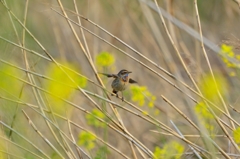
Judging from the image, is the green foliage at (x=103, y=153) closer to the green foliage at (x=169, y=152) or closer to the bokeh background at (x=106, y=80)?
the bokeh background at (x=106, y=80)

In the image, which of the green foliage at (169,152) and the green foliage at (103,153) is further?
the green foliage at (169,152)

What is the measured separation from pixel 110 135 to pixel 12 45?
2.02 m

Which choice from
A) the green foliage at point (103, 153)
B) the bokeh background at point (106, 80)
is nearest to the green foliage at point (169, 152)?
the bokeh background at point (106, 80)

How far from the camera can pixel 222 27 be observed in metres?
5.21

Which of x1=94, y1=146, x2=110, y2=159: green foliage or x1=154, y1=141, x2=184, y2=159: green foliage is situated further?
x1=154, y1=141, x2=184, y2=159: green foliage

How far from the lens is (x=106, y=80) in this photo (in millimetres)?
2922

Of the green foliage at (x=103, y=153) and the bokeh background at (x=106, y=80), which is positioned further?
the bokeh background at (x=106, y=80)

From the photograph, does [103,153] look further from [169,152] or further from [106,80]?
[106,80]

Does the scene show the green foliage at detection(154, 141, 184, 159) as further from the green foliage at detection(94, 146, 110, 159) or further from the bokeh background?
the green foliage at detection(94, 146, 110, 159)

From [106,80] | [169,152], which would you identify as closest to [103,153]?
[169,152]

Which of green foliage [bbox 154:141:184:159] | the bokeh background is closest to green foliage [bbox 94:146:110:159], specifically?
the bokeh background

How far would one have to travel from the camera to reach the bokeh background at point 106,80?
2.22m

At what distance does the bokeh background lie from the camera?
2.22 metres

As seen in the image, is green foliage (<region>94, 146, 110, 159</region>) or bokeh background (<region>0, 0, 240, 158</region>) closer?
green foliage (<region>94, 146, 110, 159</region>)
